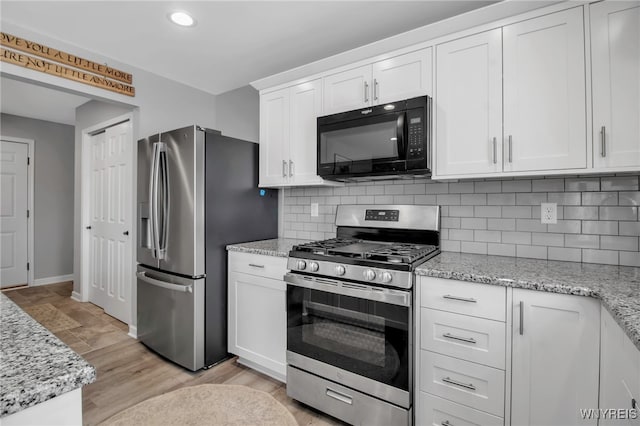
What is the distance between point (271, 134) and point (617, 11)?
2185mm

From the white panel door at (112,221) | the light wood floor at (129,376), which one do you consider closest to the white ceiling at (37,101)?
the white panel door at (112,221)

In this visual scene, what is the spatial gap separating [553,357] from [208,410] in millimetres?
1411

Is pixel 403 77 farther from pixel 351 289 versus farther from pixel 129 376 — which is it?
pixel 129 376

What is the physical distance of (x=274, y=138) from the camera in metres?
2.67

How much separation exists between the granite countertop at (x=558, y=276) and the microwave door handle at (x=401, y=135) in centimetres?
67

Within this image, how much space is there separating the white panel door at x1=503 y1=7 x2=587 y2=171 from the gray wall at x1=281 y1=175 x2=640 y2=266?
311 millimetres

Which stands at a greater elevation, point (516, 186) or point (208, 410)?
point (516, 186)

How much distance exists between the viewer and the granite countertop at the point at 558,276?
1.10m

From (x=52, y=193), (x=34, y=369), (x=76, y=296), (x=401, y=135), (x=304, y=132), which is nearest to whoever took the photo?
(x=34, y=369)

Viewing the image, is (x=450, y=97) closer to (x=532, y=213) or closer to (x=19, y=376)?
(x=532, y=213)

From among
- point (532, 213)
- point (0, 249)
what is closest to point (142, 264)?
point (532, 213)

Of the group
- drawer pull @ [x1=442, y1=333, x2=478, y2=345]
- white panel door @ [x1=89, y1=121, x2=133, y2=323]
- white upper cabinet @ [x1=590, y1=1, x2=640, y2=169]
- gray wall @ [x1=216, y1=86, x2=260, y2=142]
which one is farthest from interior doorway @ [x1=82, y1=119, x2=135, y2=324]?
white upper cabinet @ [x1=590, y1=1, x2=640, y2=169]

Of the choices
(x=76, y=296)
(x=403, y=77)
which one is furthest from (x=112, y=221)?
(x=403, y=77)

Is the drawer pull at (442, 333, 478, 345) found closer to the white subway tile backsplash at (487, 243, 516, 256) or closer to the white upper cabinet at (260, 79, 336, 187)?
the white subway tile backsplash at (487, 243, 516, 256)
